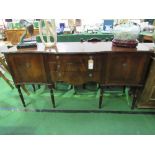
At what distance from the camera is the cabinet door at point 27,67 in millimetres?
1778

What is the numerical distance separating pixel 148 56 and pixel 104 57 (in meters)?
0.51

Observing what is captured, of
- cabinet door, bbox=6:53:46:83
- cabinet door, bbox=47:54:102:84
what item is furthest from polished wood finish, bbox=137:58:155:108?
cabinet door, bbox=6:53:46:83

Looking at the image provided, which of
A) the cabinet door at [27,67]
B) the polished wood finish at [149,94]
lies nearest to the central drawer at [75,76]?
the cabinet door at [27,67]

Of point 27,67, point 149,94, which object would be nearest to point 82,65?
point 27,67

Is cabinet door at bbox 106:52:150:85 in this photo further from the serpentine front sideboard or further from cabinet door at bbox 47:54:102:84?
cabinet door at bbox 47:54:102:84

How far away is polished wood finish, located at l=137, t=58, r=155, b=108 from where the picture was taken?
1778 mm

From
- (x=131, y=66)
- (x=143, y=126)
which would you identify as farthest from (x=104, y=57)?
(x=143, y=126)

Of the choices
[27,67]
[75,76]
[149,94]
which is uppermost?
[27,67]

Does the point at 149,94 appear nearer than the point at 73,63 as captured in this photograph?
No

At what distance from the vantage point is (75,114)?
2.07 meters

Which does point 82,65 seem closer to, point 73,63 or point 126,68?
point 73,63

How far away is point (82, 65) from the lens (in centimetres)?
177

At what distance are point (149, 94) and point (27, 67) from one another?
5.39ft
